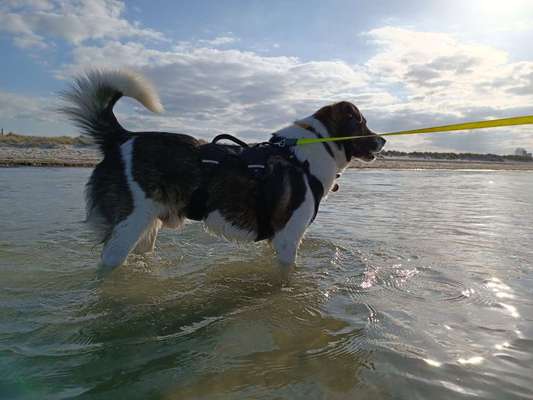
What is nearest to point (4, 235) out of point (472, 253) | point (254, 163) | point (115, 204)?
point (115, 204)

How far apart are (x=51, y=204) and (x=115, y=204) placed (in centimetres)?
509

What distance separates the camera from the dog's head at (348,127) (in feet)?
16.0

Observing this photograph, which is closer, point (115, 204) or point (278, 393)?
point (278, 393)

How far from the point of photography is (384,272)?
4512 millimetres

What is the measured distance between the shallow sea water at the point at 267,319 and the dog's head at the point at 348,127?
129cm

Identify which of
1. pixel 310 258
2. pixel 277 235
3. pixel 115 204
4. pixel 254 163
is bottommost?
pixel 310 258

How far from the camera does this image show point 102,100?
427 cm

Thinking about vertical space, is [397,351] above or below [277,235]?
below

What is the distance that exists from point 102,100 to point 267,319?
270cm

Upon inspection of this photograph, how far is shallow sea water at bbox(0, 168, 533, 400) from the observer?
2.34 metres

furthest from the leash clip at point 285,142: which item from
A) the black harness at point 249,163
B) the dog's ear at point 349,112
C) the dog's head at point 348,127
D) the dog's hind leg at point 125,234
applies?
the dog's hind leg at point 125,234

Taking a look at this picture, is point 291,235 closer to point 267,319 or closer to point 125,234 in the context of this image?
point 267,319

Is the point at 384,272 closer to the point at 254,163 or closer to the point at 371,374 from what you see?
the point at 254,163

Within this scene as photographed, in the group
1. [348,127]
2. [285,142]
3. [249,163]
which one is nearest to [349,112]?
[348,127]
